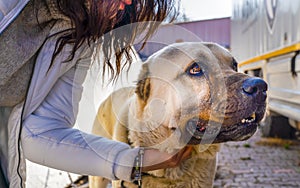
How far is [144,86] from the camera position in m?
2.47

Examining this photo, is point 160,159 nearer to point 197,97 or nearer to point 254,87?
point 197,97

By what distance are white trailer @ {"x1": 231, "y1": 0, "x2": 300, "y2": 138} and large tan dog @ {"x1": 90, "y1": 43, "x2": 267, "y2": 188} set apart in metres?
0.81

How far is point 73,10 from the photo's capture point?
1732mm

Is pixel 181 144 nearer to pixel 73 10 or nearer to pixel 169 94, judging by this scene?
pixel 169 94

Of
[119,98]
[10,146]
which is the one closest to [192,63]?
[119,98]

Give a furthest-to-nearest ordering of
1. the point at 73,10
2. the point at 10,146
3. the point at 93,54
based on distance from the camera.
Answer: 1. the point at 93,54
2. the point at 10,146
3. the point at 73,10

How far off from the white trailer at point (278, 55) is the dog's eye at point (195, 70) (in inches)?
36.5

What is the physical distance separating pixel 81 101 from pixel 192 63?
685mm

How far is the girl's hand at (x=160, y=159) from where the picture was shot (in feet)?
6.83

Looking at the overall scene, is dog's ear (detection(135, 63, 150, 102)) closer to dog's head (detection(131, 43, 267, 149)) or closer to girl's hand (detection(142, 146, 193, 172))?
dog's head (detection(131, 43, 267, 149))

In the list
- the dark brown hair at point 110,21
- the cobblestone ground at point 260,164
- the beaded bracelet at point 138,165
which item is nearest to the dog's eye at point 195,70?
the dark brown hair at point 110,21

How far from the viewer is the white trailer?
4.17 metres

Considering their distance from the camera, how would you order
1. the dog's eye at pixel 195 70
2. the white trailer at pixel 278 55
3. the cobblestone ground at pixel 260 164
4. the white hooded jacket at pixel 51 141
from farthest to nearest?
the cobblestone ground at pixel 260 164 < the white trailer at pixel 278 55 < the dog's eye at pixel 195 70 < the white hooded jacket at pixel 51 141

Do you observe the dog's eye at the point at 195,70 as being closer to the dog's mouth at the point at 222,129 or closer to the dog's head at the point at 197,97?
the dog's head at the point at 197,97
